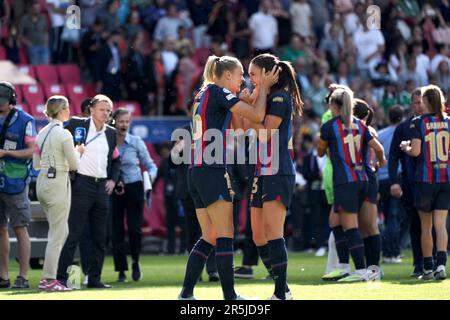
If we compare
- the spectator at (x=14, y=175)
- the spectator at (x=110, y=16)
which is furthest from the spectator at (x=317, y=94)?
the spectator at (x=14, y=175)

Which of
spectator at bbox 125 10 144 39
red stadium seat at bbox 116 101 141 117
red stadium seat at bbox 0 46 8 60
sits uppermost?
spectator at bbox 125 10 144 39

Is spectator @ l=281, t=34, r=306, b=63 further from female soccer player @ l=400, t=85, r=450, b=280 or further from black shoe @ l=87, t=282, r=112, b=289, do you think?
black shoe @ l=87, t=282, r=112, b=289

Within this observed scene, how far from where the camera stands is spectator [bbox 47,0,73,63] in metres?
23.8

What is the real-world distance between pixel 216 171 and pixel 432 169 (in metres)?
4.18

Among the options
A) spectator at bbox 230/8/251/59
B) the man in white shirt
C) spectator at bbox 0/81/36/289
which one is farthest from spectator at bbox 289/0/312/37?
spectator at bbox 0/81/36/289

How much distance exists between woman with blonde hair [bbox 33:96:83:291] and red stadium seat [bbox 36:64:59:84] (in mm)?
10758

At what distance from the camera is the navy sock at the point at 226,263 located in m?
10.3

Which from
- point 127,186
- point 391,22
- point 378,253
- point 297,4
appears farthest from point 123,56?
point 378,253

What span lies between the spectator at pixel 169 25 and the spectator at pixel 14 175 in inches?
450

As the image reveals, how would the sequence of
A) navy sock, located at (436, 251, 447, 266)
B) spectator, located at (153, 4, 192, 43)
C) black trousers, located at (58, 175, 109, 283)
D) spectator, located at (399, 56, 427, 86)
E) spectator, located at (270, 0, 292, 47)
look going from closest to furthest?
1. black trousers, located at (58, 175, 109, 283)
2. navy sock, located at (436, 251, 447, 266)
3. spectator, located at (153, 4, 192, 43)
4. spectator, located at (399, 56, 427, 86)
5. spectator, located at (270, 0, 292, 47)

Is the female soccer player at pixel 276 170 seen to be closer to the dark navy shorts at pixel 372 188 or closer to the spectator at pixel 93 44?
the dark navy shorts at pixel 372 188

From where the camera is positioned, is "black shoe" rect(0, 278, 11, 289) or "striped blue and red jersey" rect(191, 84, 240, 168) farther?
"black shoe" rect(0, 278, 11, 289)

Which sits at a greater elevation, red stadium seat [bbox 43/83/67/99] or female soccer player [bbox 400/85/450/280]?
red stadium seat [bbox 43/83/67/99]

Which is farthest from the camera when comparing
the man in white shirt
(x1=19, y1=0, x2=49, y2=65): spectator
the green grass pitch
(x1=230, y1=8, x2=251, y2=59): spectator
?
the man in white shirt
